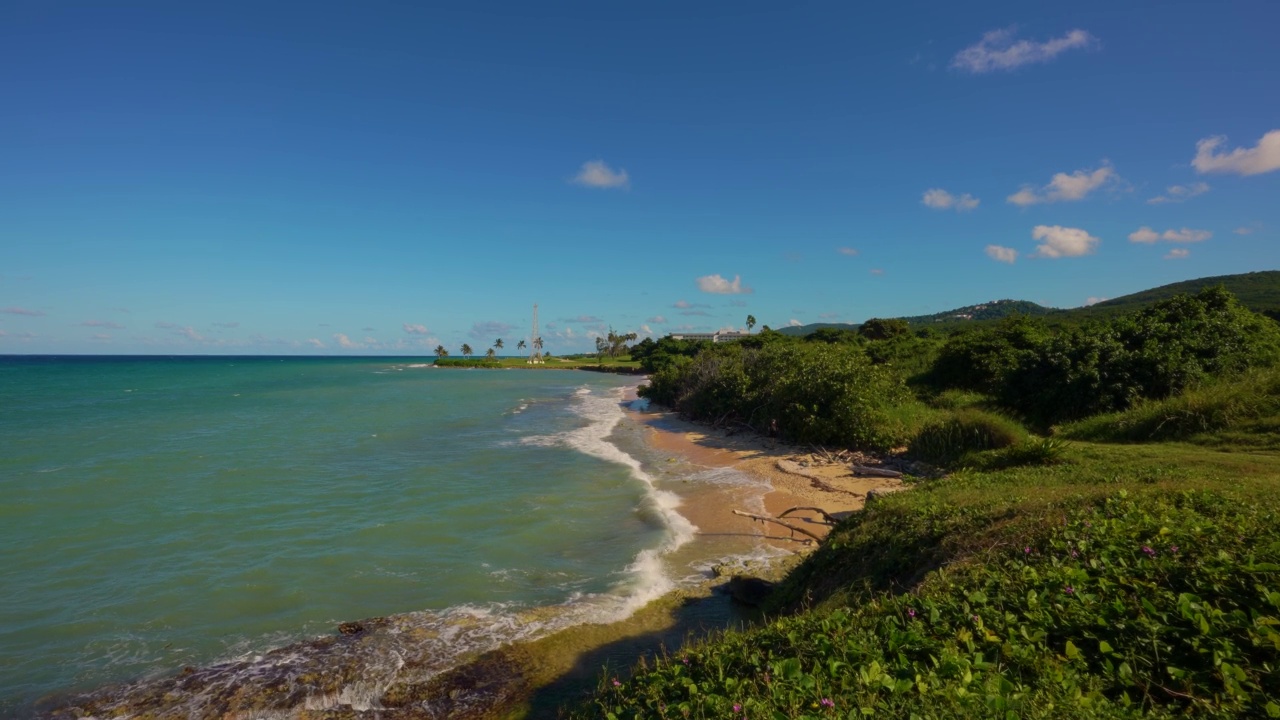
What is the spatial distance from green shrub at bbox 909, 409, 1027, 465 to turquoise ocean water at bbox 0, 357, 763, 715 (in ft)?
17.6

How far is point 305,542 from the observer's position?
12609mm

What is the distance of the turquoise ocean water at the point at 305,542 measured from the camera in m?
8.76

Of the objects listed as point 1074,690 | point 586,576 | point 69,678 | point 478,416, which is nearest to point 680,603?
point 586,576

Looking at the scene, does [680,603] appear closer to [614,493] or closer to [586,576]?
[586,576]

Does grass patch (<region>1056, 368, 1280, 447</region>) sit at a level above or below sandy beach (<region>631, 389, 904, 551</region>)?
above

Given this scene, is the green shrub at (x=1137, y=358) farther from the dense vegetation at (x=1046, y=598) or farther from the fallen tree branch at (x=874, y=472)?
the fallen tree branch at (x=874, y=472)

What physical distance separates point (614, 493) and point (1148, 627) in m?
14.1

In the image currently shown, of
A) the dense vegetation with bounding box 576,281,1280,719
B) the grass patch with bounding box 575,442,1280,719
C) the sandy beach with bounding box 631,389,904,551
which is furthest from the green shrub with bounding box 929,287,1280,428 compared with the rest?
the grass patch with bounding box 575,442,1280,719

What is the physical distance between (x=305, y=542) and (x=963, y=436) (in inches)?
659

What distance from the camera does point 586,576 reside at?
35.5ft

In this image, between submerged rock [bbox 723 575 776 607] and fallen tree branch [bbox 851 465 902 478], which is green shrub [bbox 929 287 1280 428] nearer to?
fallen tree branch [bbox 851 465 902 478]

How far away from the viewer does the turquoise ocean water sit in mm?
8758

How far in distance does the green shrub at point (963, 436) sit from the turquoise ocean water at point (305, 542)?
536 cm

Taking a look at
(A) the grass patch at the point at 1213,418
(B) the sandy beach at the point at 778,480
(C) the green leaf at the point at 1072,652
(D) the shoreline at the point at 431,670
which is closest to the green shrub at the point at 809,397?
(B) the sandy beach at the point at 778,480
